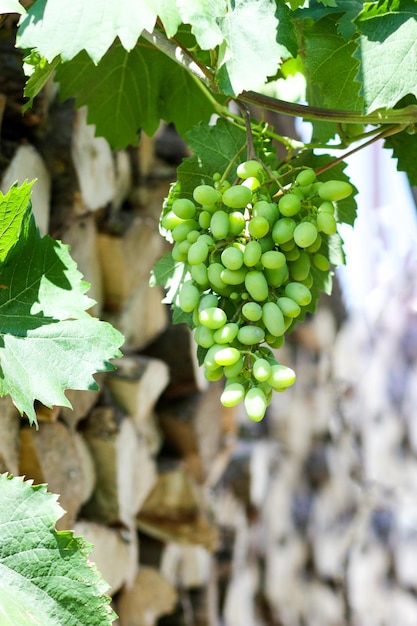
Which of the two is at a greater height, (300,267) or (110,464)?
(300,267)

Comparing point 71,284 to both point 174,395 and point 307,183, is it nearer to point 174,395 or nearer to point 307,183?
point 307,183

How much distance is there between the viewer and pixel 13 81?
76cm

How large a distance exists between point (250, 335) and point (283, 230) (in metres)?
0.07

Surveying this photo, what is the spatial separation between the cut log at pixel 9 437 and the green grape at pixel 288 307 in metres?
0.35

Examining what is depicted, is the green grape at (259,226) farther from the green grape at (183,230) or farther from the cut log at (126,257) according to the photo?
the cut log at (126,257)

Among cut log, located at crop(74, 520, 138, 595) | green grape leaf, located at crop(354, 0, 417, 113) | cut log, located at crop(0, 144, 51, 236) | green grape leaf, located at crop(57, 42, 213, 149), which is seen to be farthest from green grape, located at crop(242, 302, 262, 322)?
cut log, located at crop(74, 520, 138, 595)

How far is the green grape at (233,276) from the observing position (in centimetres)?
47

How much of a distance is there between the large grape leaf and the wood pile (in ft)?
0.84

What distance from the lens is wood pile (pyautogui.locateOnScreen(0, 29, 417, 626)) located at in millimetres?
859

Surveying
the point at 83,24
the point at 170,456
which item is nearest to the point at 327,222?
the point at 83,24

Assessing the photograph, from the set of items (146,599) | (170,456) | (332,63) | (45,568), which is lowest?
(146,599)

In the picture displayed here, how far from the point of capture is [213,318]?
454mm

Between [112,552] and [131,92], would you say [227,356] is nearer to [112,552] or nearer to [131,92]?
[131,92]

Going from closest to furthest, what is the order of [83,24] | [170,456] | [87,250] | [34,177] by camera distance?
1. [83,24]
2. [34,177]
3. [87,250]
4. [170,456]
